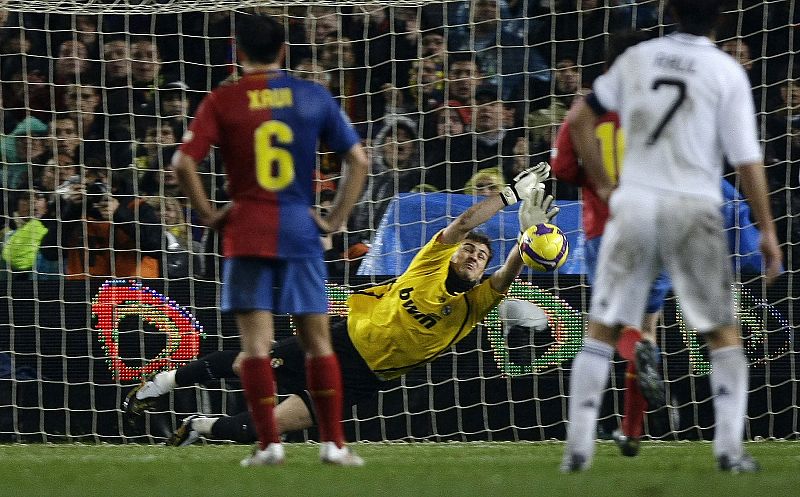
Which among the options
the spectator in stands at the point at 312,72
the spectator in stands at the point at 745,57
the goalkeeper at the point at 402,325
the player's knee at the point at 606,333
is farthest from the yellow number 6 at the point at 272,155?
the spectator in stands at the point at 745,57

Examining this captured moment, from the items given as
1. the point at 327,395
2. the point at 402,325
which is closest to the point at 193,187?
the point at 327,395

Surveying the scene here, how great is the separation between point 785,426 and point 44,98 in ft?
17.6

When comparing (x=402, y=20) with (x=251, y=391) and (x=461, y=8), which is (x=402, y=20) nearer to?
(x=461, y=8)

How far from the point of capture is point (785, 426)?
808 cm

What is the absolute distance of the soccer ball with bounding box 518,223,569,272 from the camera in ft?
21.9

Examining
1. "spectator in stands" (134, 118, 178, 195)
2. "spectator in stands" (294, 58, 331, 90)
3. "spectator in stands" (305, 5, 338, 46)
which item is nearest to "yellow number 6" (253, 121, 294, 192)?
"spectator in stands" (134, 118, 178, 195)

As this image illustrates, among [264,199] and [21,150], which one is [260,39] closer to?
[264,199]

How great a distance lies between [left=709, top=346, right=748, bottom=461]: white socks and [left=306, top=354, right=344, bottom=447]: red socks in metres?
1.41

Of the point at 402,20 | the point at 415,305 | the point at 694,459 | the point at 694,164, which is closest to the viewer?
the point at 694,164

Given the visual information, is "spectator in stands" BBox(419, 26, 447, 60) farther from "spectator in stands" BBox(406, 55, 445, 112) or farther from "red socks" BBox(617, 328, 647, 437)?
"red socks" BBox(617, 328, 647, 437)

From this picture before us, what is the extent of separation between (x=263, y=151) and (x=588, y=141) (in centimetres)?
115

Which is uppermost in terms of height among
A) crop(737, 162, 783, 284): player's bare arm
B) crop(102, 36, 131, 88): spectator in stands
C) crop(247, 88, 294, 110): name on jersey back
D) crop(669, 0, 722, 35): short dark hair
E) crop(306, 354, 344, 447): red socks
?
crop(102, 36, 131, 88): spectator in stands

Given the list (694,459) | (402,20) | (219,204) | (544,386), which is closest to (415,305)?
(544,386)

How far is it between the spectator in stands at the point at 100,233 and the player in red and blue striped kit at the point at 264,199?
13.2ft
